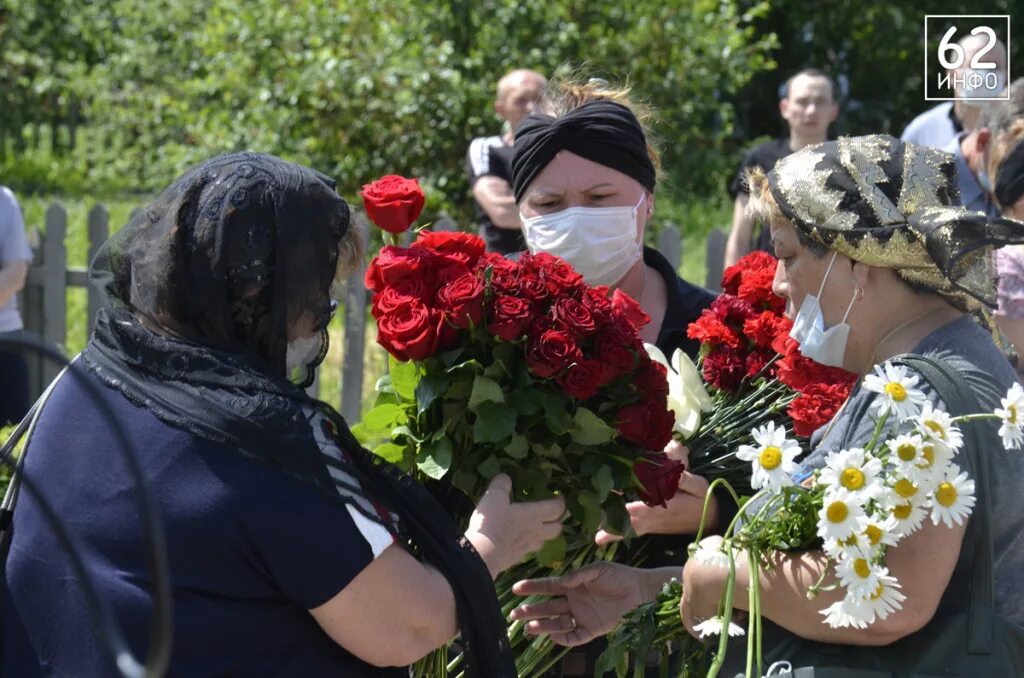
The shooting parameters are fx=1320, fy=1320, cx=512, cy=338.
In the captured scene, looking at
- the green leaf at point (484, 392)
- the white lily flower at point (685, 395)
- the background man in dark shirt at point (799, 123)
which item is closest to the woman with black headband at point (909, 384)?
the white lily flower at point (685, 395)

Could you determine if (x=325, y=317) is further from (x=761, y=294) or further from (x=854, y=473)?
(x=761, y=294)

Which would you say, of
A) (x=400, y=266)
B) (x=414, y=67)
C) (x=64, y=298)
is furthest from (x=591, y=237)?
(x=64, y=298)

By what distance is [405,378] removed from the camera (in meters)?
2.43

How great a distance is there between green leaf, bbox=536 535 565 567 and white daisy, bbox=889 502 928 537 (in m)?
0.75

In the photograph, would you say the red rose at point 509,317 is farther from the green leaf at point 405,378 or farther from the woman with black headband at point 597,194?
the woman with black headband at point 597,194

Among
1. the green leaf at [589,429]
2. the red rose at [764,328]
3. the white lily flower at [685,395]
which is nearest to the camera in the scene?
the green leaf at [589,429]

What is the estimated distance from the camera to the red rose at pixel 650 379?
8.01 ft

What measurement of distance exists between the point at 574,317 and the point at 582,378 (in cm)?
11

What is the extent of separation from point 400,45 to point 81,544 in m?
6.57

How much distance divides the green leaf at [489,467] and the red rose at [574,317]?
271 millimetres

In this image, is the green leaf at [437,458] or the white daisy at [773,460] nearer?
the white daisy at [773,460]

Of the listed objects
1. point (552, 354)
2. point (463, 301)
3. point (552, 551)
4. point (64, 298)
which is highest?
point (463, 301)

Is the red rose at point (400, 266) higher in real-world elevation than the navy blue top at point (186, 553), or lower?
higher

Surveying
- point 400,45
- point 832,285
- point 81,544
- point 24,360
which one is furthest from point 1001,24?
point 81,544
